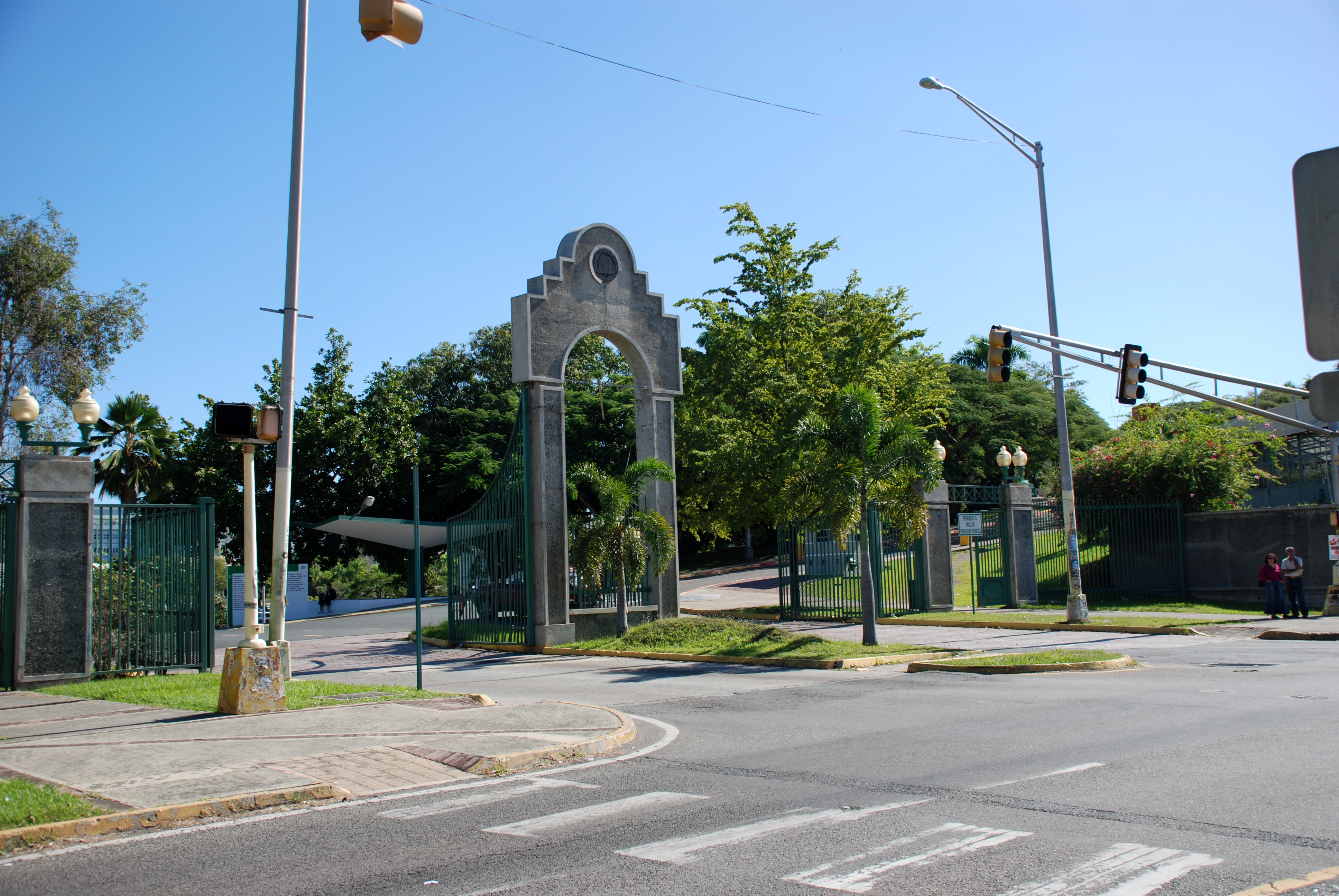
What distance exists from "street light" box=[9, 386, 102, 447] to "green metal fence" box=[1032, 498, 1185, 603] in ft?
78.1

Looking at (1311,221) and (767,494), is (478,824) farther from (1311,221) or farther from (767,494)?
(767,494)

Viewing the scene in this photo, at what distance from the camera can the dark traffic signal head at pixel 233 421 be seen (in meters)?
11.4

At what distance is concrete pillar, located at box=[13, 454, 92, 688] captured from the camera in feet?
48.4

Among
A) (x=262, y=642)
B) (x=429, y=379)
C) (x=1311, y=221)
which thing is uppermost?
(x=429, y=379)

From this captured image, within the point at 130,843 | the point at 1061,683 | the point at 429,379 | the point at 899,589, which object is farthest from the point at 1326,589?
the point at 429,379

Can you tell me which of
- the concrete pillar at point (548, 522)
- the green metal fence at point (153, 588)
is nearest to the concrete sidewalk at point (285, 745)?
the green metal fence at point (153, 588)

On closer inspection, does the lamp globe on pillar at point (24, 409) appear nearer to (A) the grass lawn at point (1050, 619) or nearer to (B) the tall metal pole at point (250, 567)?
(B) the tall metal pole at point (250, 567)

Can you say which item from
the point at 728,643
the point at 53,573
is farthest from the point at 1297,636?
the point at 53,573

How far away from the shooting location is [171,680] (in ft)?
49.9

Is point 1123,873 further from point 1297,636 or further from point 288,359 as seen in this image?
point 1297,636

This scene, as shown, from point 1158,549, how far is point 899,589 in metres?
8.48

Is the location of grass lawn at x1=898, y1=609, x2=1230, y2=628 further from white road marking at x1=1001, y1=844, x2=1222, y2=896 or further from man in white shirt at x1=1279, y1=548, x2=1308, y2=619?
white road marking at x1=1001, y1=844, x2=1222, y2=896

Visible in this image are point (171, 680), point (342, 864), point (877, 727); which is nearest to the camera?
point (342, 864)

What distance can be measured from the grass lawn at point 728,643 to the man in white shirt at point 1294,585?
36.9 ft
